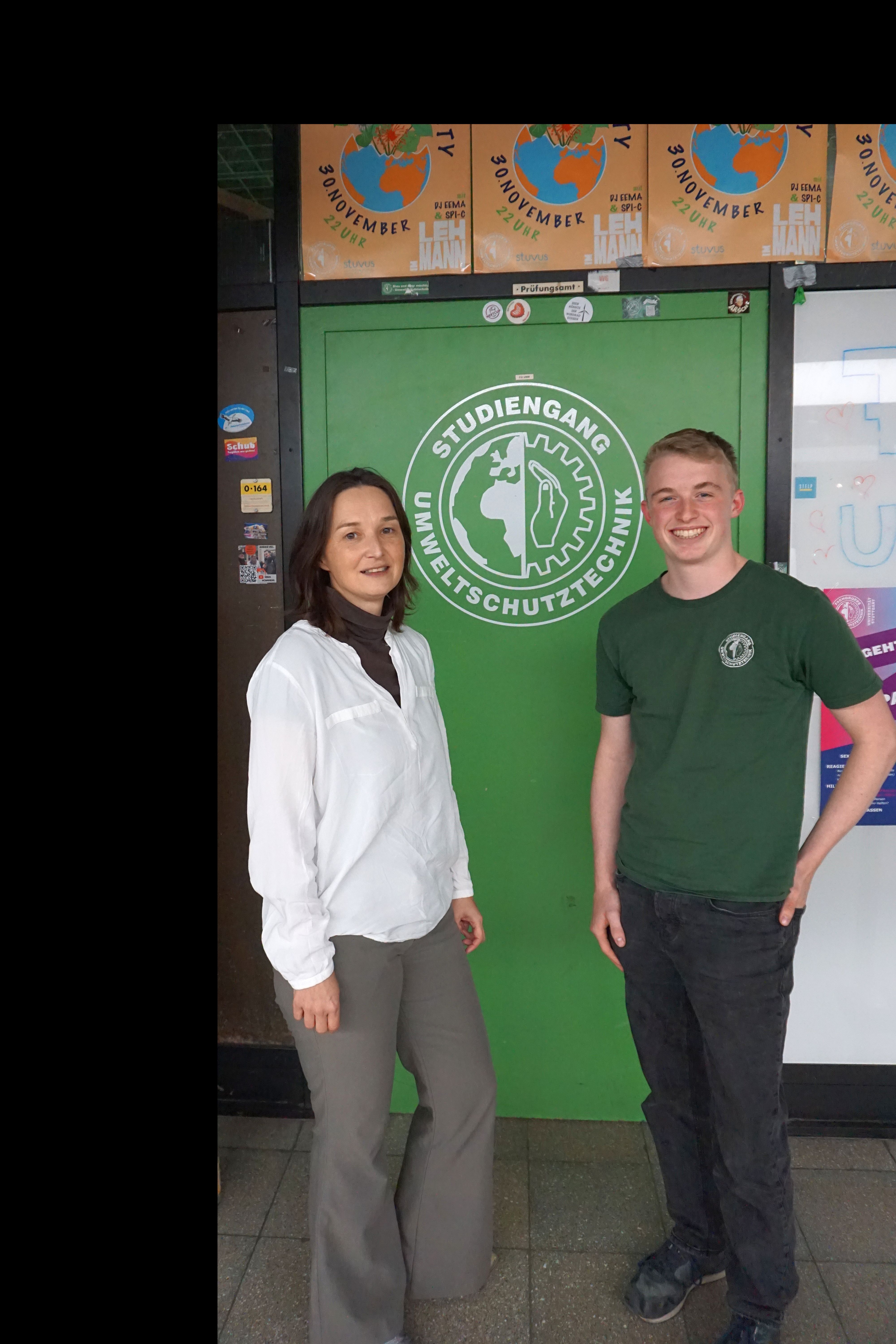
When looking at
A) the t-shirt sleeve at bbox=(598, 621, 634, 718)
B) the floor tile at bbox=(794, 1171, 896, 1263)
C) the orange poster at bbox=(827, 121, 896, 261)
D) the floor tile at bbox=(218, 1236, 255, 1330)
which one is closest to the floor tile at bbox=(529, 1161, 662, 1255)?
the floor tile at bbox=(794, 1171, 896, 1263)

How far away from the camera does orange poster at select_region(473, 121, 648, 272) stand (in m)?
2.28

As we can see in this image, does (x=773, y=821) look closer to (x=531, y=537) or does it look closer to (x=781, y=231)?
(x=531, y=537)

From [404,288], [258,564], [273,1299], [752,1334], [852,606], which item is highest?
[404,288]

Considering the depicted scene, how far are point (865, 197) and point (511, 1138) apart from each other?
2.76 m

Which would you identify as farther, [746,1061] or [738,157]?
[738,157]

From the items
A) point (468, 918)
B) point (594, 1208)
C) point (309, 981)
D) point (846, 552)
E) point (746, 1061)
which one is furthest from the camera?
point (846, 552)

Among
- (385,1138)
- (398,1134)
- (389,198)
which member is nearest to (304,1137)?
(398,1134)

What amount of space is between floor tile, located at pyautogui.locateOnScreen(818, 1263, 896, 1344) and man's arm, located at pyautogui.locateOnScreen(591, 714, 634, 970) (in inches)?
33.0

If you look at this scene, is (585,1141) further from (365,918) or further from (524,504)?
(524,504)

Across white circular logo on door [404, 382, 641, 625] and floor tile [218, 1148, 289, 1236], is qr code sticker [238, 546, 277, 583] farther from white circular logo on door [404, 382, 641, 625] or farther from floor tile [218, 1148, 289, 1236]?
floor tile [218, 1148, 289, 1236]

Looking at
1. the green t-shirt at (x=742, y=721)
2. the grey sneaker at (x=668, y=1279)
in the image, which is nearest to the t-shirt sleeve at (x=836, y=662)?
the green t-shirt at (x=742, y=721)

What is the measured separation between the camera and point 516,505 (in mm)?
2400

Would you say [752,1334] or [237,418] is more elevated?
[237,418]

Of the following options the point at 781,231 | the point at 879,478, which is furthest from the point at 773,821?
the point at 781,231
